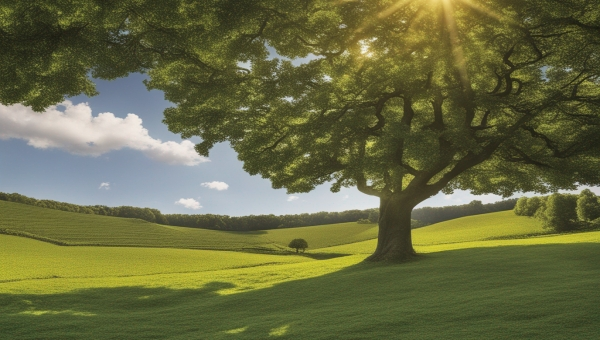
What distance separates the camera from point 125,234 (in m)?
72.4

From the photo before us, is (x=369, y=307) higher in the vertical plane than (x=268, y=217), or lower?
lower

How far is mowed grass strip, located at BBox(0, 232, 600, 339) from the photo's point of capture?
8.72m

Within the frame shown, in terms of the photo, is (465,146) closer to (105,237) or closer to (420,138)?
(420,138)

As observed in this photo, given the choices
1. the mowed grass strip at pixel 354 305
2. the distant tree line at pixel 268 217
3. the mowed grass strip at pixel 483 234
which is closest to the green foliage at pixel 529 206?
the mowed grass strip at pixel 483 234

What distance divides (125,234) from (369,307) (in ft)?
233

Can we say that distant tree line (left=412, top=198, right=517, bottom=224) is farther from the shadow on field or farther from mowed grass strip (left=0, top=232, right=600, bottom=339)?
the shadow on field

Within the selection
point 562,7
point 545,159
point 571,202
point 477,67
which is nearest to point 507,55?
point 477,67

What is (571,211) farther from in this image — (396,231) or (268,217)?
Result: (268,217)

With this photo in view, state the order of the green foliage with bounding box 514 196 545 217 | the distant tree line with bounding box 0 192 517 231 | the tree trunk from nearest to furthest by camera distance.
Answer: the tree trunk, the green foliage with bounding box 514 196 545 217, the distant tree line with bounding box 0 192 517 231

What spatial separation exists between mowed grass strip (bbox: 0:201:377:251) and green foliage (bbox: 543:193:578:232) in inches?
1286

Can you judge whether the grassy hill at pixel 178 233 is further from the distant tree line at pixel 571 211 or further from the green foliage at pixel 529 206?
the distant tree line at pixel 571 211

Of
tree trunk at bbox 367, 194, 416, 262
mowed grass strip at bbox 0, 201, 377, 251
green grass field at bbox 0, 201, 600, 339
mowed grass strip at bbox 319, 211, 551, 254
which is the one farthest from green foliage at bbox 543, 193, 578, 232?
tree trunk at bbox 367, 194, 416, 262

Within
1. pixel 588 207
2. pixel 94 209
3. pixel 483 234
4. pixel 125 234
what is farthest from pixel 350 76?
pixel 94 209

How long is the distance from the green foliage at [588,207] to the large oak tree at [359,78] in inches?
1685
